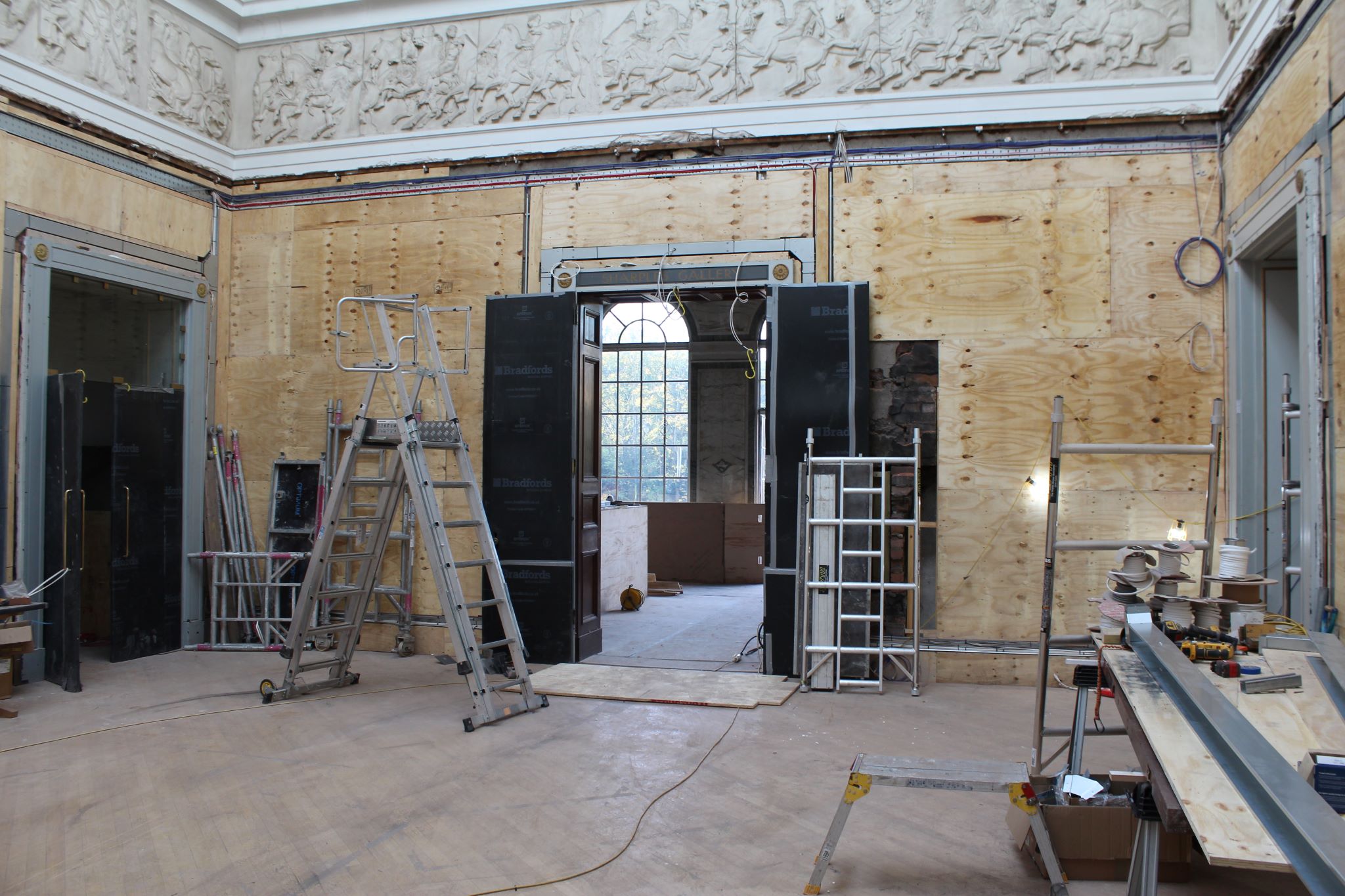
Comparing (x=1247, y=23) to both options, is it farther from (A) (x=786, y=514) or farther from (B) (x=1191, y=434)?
(A) (x=786, y=514)

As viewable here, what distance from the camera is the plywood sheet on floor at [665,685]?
19.9 ft

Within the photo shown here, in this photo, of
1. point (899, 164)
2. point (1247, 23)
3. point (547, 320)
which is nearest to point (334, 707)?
point (547, 320)

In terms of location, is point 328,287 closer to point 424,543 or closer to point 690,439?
point 424,543

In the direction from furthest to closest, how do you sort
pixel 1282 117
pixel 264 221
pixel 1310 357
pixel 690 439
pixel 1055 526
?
pixel 690 439 → pixel 264 221 → pixel 1282 117 → pixel 1310 357 → pixel 1055 526

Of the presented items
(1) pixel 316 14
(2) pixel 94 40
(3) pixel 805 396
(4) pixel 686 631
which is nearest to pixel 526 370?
(3) pixel 805 396

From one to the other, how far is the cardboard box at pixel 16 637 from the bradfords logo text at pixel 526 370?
356 centimetres

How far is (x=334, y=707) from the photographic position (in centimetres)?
588

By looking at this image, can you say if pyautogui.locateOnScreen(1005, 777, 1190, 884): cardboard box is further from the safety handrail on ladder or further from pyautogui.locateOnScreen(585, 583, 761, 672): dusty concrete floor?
pyautogui.locateOnScreen(585, 583, 761, 672): dusty concrete floor

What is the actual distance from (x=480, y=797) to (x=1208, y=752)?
307cm

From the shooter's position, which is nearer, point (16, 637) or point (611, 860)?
point (611, 860)

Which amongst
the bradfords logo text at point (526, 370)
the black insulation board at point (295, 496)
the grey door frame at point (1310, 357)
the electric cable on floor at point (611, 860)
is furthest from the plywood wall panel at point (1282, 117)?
the black insulation board at point (295, 496)

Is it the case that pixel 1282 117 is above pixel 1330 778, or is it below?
above

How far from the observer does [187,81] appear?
7.90m

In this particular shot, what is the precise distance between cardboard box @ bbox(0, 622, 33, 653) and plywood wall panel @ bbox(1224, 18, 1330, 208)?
8.02 meters
